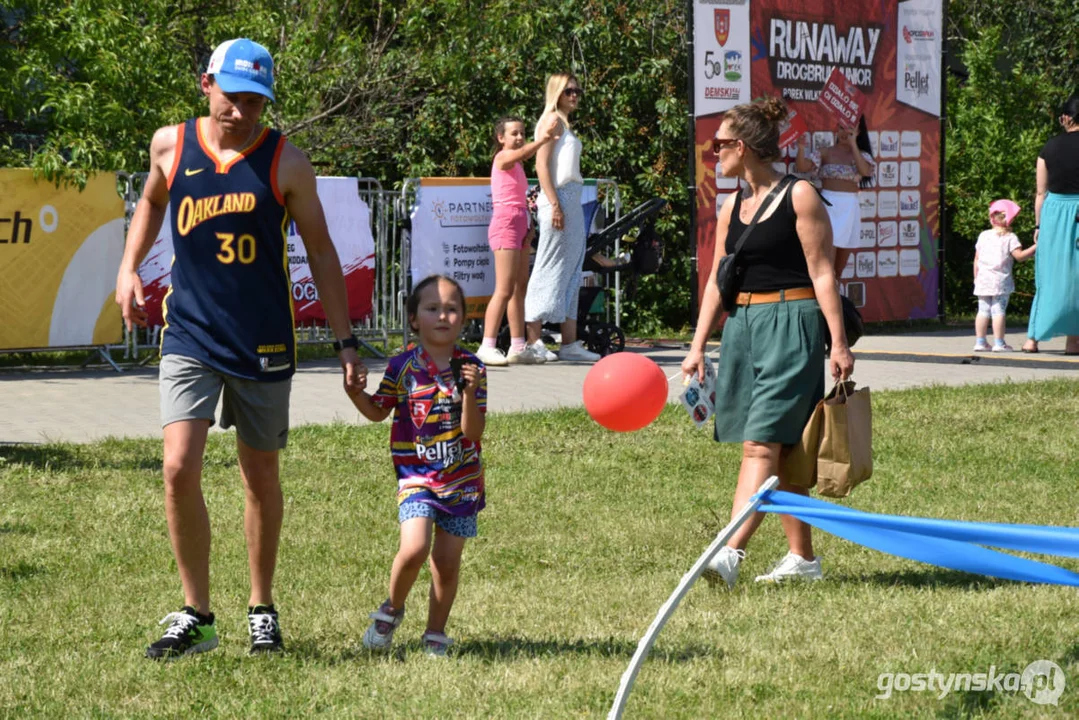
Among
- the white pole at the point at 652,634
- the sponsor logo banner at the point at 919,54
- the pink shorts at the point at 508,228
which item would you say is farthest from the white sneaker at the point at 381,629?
the sponsor logo banner at the point at 919,54

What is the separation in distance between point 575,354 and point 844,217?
10.8 ft

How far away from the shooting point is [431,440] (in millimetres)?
5098

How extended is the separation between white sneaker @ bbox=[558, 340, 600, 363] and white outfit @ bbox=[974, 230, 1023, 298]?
4.00 m

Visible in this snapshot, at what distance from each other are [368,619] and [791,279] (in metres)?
2.22

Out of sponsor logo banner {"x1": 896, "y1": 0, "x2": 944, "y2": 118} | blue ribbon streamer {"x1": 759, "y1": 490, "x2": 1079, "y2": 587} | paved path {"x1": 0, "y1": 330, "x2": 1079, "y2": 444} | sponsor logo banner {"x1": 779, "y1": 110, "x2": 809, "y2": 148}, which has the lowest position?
paved path {"x1": 0, "y1": 330, "x2": 1079, "y2": 444}

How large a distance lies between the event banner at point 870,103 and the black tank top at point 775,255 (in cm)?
1035

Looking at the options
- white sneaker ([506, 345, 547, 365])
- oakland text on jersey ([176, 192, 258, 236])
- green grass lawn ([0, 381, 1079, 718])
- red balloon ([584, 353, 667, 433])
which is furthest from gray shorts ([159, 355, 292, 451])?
white sneaker ([506, 345, 547, 365])

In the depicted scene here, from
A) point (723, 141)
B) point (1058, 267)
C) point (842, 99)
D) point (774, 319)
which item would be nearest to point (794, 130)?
point (842, 99)

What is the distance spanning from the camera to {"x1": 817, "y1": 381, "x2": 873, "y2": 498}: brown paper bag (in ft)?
19.7

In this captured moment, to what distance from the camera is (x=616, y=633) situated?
5.55 metres

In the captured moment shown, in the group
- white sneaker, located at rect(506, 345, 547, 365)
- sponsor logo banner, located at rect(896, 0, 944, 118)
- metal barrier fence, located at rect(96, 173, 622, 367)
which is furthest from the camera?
sponsor logo banner, located at rect(896, 0, 944, 118)

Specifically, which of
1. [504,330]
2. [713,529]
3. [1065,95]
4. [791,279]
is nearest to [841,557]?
[713,529]

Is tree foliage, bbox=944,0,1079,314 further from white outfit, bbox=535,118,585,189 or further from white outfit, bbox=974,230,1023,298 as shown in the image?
white outfit, bbox=535,118,585,189

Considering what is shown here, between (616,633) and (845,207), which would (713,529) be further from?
(845,207)
